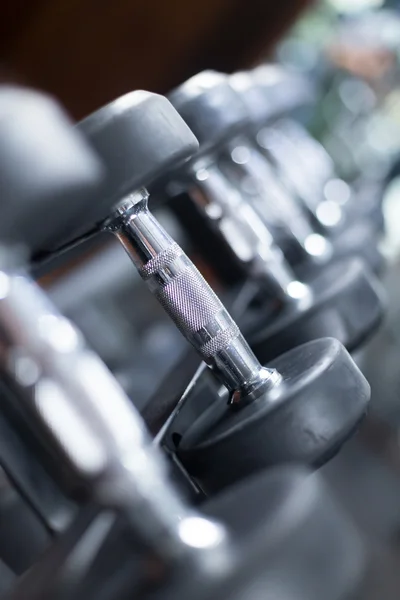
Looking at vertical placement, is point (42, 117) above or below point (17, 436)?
above

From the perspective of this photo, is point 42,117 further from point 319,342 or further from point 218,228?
point 218,228

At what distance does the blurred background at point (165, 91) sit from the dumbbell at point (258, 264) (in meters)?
0.21

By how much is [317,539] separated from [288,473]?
0.15 feet

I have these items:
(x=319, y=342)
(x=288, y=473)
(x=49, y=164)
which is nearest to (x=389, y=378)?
(x=319, y=342)

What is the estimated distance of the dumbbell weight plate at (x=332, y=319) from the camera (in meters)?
0.61

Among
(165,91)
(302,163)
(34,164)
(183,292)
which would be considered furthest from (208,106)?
(165,91)

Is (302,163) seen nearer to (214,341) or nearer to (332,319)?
(332,319)

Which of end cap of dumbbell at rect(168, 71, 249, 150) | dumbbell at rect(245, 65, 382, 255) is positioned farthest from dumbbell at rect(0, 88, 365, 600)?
dumbbell at rect(245, 65, 382, 255)

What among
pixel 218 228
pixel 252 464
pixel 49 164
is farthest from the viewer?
pixel 218 228

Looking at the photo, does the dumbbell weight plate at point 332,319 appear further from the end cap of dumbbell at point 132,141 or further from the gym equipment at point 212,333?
the end cap of dumbbell at point 132,141

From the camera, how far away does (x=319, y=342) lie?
Result: 0.51 metres

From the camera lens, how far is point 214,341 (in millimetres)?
467

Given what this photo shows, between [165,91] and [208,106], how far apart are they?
2.54 feet

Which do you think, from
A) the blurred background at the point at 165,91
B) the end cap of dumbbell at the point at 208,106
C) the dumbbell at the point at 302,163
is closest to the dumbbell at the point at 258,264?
the end cap of dumbbell at the point at 208,106
